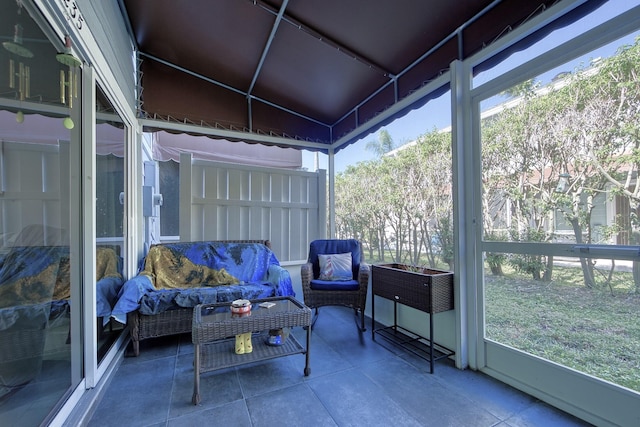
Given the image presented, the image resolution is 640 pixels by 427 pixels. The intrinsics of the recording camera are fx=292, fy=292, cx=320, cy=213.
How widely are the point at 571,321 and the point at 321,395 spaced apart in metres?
1.55

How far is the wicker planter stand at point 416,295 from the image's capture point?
215 cm

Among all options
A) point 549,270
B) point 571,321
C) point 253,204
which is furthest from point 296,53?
point 571,321

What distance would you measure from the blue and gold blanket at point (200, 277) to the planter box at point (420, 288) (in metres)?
0.96

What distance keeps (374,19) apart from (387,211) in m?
1.91

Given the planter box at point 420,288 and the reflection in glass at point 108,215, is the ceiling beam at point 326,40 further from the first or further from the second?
the planter box at point 420,288

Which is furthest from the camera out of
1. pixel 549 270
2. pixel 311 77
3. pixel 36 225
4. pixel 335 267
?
pixel 335 267

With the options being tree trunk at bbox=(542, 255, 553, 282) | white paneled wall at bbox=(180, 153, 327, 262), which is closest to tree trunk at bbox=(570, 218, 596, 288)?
tree trunk at bbox=(542, 255, 553, 282)

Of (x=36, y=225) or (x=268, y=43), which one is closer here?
(x=36, y=225)

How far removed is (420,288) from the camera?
87.7 inches

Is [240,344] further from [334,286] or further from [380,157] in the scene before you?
[380,157]

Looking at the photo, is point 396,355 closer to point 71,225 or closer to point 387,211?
point 387,211

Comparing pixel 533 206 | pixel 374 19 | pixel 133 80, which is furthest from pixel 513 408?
pixel 133 80

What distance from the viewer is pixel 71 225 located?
5.45 ft

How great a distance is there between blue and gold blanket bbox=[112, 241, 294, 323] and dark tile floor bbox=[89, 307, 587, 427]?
447 millimetres
